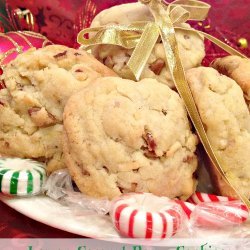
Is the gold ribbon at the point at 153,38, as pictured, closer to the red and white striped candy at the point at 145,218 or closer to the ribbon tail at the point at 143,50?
the ribbon tail at the point at 143,50

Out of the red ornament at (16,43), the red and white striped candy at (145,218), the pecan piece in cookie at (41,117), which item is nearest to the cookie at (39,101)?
the pecan piece in cookie at (41,117)

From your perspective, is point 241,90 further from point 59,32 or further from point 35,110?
point 59,32

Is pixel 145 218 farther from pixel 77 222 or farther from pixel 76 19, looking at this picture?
pixel 76 19

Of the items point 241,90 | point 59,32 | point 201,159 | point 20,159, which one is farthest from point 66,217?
point 59,32

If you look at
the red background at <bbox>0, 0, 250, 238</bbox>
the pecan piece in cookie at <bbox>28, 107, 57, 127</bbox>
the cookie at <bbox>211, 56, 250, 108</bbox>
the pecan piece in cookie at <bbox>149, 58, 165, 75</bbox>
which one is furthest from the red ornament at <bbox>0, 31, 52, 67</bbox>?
the cookie at <bbox>211, 56, 250, 108</bbox>

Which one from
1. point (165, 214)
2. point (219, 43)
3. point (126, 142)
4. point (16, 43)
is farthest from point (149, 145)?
point (16, 43)

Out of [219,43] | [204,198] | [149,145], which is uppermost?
[219,43]

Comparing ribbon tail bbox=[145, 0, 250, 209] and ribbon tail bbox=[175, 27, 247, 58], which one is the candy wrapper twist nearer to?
ribbon tail bbox=[145, 0, 250, 209]
